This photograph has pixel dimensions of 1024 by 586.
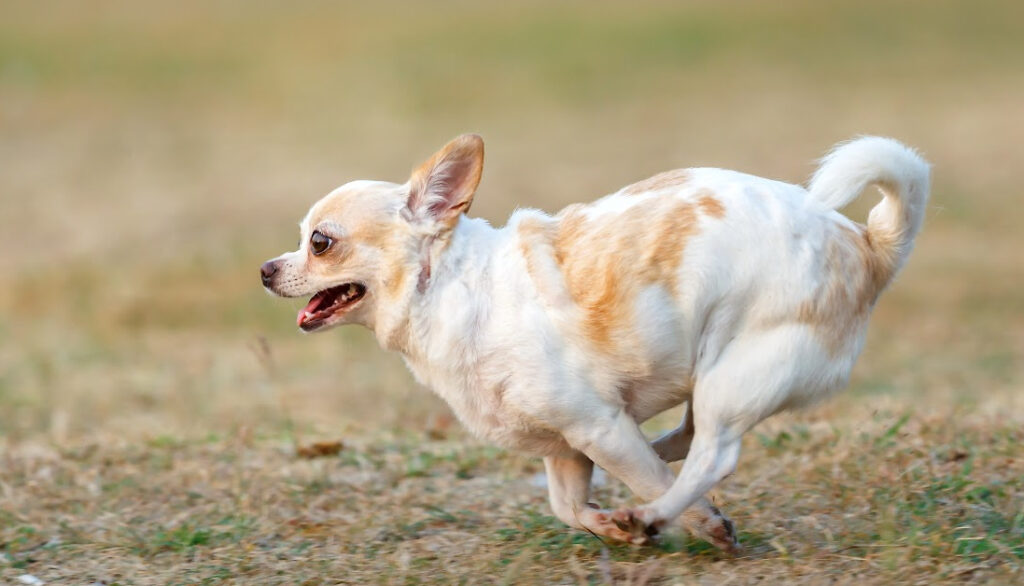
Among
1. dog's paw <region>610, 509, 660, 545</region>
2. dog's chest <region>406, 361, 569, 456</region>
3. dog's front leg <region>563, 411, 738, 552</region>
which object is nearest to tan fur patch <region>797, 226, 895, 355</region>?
dog's front leg <region>563, 411, 738, 552</region>

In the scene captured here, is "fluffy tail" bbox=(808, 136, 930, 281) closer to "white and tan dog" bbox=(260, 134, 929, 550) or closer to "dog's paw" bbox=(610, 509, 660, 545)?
"white and tan dog" bbox=(260, 134, 929, 550)

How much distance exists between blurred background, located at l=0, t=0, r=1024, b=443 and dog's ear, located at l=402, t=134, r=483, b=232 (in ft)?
7.00

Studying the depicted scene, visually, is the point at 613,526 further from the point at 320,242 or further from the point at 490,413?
the point at 320,242

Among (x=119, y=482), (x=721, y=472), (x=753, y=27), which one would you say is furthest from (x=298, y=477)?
(x=753, y=27)

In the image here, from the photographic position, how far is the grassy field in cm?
519

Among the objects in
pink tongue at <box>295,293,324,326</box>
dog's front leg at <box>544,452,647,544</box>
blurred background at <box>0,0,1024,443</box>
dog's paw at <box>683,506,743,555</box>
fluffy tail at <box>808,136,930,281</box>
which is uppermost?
blurred background at <box>0,0,1024,443</box>

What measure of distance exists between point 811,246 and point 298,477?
9.06 feet

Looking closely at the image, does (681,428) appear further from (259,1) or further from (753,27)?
(259,1)

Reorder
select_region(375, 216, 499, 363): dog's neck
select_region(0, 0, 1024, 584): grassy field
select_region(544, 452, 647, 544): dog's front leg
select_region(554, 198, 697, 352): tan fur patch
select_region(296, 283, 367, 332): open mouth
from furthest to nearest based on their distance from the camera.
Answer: select_region(0, 0, 1024, 584): grassy field < select_region(544, 452, 647, 544): dog's front leg < select_region(296, 283, 367, 332): open mouth < select_region(375, 216, 499, 363): dog's neck < select_region(554, 198, 697, 352): tan fur patch

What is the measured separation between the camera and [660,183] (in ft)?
15.4

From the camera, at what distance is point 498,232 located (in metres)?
4.79

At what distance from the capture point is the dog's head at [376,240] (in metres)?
4.63

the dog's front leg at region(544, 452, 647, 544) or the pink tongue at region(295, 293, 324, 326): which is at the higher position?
the pink tongue at region(295, 293, 324, 326)

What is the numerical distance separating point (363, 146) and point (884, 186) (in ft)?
42.4
